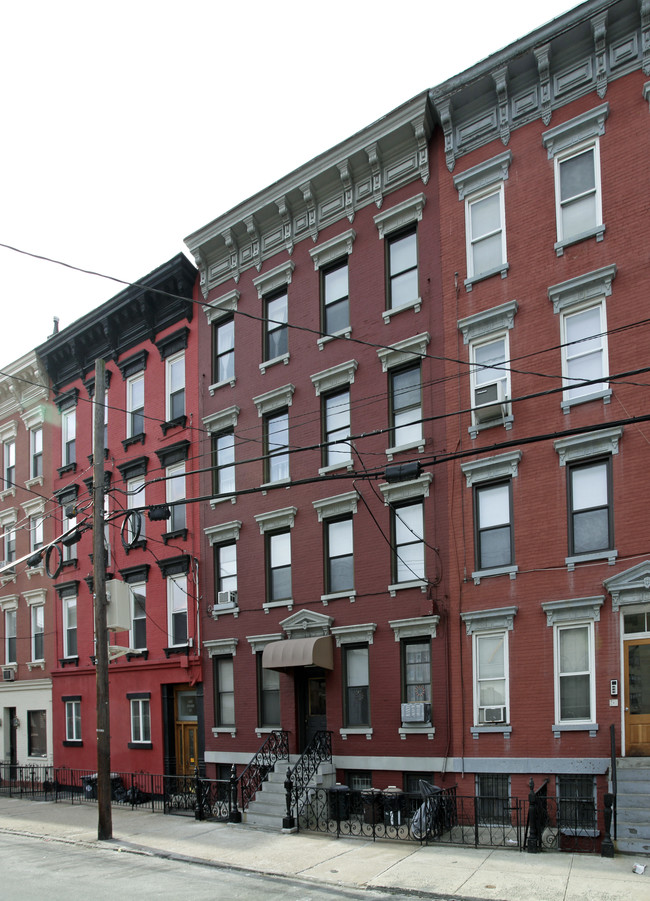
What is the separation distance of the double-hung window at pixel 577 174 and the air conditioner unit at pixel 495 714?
9553 millimetres

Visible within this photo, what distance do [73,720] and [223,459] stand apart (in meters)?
11.7

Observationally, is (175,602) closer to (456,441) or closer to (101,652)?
(101,652)

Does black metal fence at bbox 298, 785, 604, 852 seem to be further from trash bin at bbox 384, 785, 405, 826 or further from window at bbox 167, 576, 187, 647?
window at bbox 167, 576, 187, 647

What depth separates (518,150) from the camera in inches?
786

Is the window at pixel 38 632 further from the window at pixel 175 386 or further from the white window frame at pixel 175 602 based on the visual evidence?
the window at pixel 175 386

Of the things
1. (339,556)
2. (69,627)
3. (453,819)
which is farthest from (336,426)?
(69,627)

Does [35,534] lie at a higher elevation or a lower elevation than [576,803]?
higher

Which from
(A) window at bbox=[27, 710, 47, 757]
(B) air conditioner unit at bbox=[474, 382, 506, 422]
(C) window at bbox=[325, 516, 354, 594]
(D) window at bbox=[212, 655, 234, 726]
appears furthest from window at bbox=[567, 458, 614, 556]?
(A) window at bbox=[27, 710, 47, 757]

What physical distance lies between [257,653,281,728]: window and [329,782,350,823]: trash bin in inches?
140

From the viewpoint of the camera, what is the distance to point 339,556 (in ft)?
73.6

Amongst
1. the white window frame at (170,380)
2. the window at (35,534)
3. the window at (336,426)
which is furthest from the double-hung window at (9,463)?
the window at (336,426)

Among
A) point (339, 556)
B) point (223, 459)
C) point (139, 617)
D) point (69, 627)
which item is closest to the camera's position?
point (339, 556)

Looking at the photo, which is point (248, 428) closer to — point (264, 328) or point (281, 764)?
point (264, 328)

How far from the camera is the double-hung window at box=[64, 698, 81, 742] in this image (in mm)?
30516
